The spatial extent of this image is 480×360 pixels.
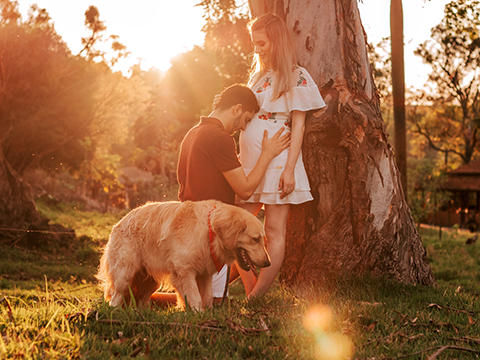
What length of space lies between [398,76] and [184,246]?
22.5 feet

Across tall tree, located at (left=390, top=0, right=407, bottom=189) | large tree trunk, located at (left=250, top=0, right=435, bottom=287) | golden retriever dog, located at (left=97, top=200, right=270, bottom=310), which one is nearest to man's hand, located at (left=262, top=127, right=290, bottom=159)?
large tree trunk, located at (left=250, top=0, right=435, bottom=287)

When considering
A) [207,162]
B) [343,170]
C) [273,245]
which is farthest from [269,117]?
[273,245]

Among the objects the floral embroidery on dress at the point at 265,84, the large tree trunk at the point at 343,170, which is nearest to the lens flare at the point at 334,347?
the large tree trunk at the point at 343,170

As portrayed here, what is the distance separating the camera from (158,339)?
94.7 inches

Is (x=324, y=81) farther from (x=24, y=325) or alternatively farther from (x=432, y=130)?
(x=432, y=130)

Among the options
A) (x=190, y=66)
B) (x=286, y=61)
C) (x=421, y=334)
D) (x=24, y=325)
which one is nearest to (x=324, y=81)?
(x=286, y=61)

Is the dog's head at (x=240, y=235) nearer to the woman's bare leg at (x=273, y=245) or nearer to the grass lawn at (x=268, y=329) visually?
the grass lawn at (x=268, y=329)

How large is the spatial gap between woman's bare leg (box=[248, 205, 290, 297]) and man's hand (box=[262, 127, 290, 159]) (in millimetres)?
554

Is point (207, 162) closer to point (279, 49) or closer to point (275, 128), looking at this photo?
point (275, 128)

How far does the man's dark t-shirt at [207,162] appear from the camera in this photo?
3637mm

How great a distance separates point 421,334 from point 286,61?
2698 mm

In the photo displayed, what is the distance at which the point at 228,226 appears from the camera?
3223 mm

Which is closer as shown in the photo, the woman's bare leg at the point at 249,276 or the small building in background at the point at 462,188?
the woman's bare leg at the point at 249,276

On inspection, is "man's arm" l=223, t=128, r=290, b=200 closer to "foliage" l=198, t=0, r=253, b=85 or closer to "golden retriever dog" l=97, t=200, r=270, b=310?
"golden retriever dog" l=97, t=200, r=270, b=310
